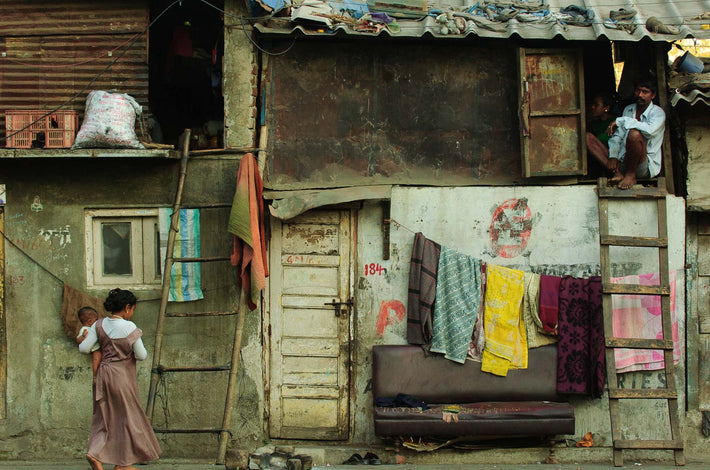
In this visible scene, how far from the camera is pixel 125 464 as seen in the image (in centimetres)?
547

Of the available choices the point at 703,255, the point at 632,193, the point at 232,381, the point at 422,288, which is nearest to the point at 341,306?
the point at 422,288

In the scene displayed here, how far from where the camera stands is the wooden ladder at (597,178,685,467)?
20.6 feet

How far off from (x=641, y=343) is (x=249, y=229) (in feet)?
11.2

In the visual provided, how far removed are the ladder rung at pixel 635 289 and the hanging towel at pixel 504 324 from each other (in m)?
0.74

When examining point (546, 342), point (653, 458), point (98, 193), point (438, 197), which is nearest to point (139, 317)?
point (98, 193)

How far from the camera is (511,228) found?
22.5ft

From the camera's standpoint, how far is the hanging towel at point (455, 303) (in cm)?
664

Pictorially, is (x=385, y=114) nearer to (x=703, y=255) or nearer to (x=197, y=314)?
(x=197, y=314)

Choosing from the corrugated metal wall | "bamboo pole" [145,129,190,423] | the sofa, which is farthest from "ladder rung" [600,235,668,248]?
the corrugated metal wall

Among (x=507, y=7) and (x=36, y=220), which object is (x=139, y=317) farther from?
(x=507, y=7)

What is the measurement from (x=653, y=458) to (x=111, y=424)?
4.62m

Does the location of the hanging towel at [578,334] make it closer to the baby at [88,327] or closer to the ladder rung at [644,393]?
the ladder rung at [644,393]

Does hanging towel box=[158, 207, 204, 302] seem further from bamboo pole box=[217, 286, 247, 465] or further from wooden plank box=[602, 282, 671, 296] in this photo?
wooden plank box=[602, 282, 671, 296]

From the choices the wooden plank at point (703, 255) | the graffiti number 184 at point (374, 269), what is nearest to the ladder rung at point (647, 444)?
the wooden plank at point (703, 255)
